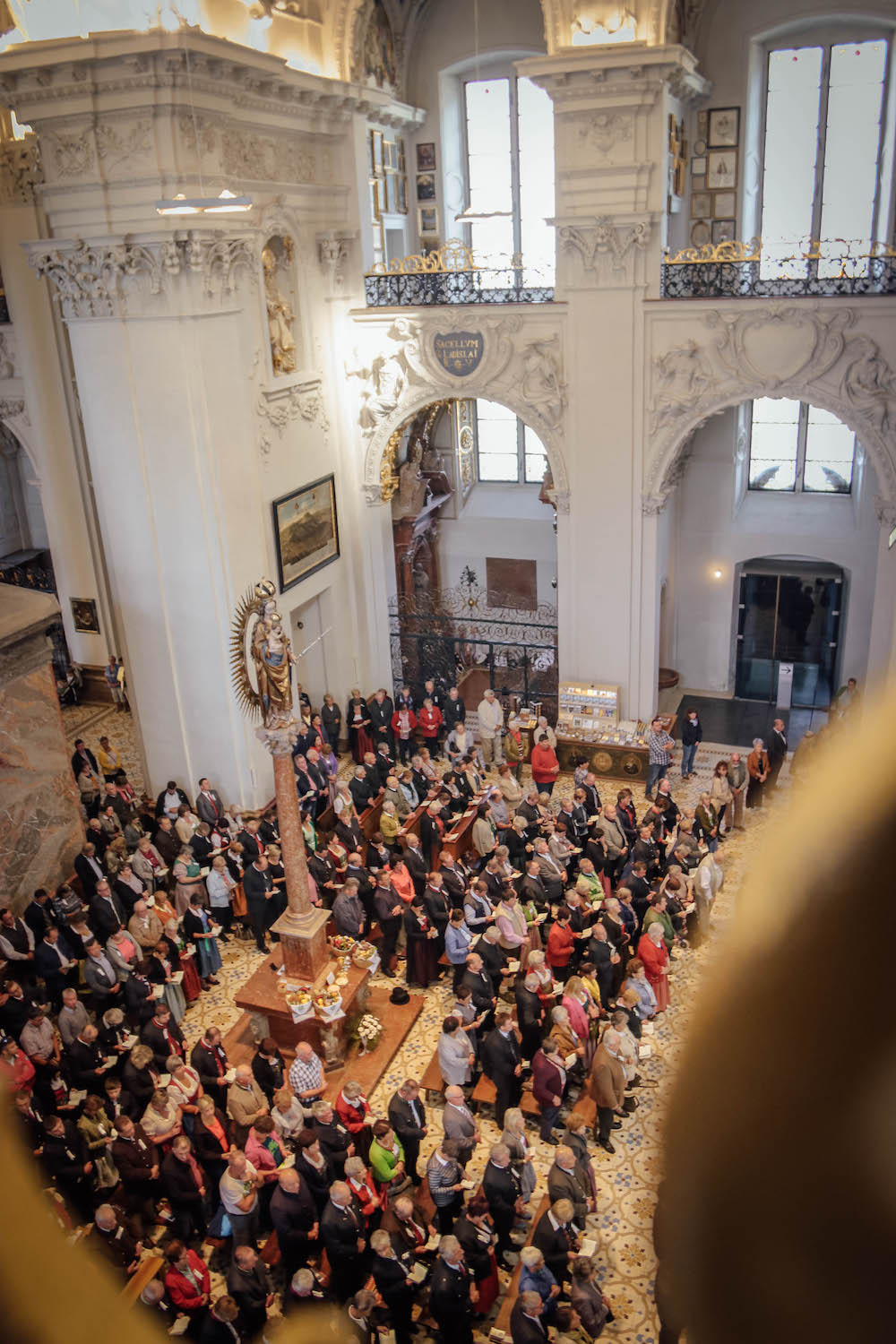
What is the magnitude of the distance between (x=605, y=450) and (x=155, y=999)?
9416mm

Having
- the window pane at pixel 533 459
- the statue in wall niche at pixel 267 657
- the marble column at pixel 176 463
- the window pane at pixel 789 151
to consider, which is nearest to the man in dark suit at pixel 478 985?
the statue in wall niche at pixel 267 657

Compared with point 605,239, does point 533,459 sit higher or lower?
lower

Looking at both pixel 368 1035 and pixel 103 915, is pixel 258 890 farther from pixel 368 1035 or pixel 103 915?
pixel 368 1035

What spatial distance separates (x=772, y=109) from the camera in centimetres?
1689

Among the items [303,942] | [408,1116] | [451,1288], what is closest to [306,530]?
[303,942]

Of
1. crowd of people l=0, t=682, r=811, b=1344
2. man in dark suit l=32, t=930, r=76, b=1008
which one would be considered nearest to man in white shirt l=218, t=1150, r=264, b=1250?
crowd of people l=0, t=682, r=811, b=1344

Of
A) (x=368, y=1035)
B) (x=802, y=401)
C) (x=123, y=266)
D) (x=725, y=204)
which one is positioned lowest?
(x=368, y=1035)

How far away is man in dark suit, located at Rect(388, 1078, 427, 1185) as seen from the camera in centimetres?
848

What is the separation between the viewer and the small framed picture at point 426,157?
60.4 ft

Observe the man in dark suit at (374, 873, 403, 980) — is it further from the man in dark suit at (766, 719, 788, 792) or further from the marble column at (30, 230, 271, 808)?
the man in dark suit at (766, 719, 788, 792)

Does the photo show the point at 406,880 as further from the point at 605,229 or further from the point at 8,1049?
the point at 605,229

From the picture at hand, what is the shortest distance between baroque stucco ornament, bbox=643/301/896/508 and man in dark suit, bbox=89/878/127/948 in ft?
30.0

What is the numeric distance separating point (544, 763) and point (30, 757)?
645 centimetres

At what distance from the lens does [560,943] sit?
10648mm
